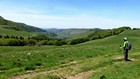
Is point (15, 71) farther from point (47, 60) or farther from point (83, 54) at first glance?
point (83, 54)

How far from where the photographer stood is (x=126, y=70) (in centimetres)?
2605

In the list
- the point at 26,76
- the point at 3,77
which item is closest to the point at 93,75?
the point at 26,76

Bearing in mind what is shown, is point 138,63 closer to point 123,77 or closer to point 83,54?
point 123,77

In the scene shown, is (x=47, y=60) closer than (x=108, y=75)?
No

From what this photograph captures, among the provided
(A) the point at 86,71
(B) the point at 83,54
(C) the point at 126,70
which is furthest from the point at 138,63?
(B) the point at 83,54

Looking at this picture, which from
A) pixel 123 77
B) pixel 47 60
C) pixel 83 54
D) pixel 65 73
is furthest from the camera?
pixel 83 54

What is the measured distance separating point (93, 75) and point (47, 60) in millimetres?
12355

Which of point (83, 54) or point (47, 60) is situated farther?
point (83, 54)

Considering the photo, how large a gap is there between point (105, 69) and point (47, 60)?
10.7 m

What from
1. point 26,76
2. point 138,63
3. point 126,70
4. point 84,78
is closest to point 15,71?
A: point 26,76

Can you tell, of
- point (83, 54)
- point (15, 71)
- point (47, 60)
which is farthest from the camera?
point (83, 54)

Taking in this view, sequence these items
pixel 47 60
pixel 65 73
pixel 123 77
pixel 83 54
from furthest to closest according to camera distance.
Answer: pixel 83 54
pixel 47 60
pixel 65 73
pixel 123 77

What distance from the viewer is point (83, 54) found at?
43.0 metres

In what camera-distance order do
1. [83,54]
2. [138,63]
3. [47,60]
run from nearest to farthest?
[138,63] → [47,60] → [83,54]
